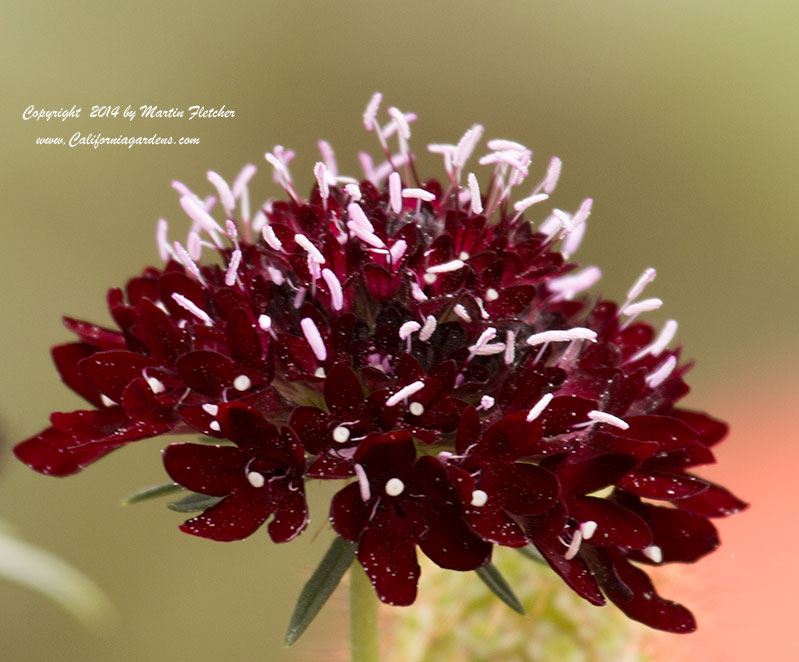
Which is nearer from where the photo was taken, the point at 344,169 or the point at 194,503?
the point at 194,503

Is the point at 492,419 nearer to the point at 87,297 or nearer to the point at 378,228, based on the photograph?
the point at 378,228

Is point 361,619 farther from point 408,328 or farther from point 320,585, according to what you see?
point 408,328

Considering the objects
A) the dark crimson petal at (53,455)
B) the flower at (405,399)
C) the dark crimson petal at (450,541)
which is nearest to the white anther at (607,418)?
the flower at (405,399)

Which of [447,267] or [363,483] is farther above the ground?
[447,267]

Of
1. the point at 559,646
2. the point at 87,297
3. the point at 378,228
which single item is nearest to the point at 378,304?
the point at 378,228

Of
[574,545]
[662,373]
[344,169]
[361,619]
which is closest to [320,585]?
[361,619]

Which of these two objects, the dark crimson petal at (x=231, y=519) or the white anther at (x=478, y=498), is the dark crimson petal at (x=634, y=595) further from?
the dark crimson petal at (x=231, y=519)

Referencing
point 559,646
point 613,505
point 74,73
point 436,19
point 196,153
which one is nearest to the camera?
point 613,505
